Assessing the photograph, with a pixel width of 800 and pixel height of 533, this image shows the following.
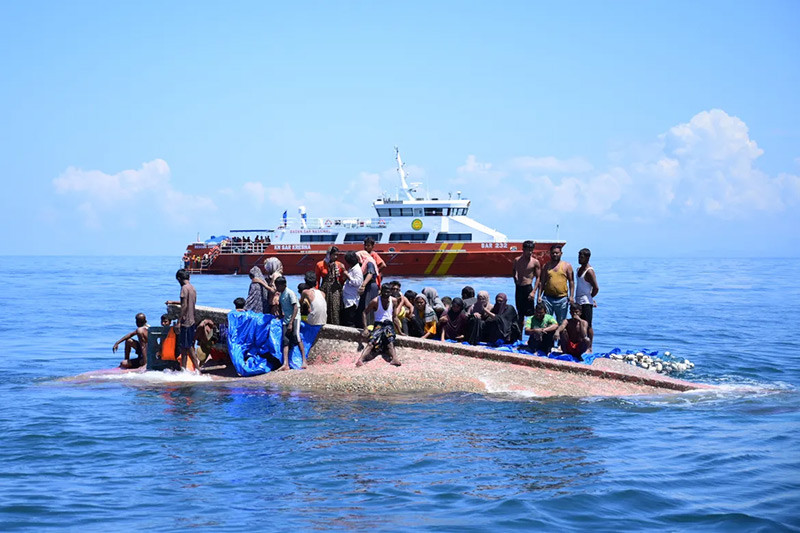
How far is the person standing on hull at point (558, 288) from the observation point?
40.7ft

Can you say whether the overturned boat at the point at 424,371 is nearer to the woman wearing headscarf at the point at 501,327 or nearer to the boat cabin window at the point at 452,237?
the woman wearing headscarf at the point at 501,327

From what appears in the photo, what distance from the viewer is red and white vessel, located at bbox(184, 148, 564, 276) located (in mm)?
45844

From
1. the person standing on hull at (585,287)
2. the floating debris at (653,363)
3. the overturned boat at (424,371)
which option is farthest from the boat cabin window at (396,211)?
the overturned boat at (424,371)

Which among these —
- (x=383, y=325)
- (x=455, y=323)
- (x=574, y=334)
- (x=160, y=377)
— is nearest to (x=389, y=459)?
(x=383, y=325)

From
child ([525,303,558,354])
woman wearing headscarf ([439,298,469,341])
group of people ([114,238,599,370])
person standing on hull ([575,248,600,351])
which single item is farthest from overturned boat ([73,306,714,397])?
woman wearing headscarf ([439,298,469,341])

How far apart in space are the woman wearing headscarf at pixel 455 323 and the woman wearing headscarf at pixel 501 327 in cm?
36

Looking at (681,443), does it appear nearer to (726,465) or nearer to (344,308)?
(726,465)

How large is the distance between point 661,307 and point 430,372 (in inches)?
1017

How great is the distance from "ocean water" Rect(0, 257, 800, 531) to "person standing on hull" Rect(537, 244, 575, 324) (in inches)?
76.2

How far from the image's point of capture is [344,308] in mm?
12711

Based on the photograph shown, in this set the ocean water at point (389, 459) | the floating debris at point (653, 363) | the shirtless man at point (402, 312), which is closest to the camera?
the ocean water at point (389, 459)

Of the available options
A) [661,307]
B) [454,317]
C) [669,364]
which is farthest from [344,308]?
[661,307]

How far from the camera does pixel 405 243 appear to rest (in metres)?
47.2

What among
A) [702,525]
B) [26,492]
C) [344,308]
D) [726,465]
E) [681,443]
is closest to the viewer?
Result: [702,525]
